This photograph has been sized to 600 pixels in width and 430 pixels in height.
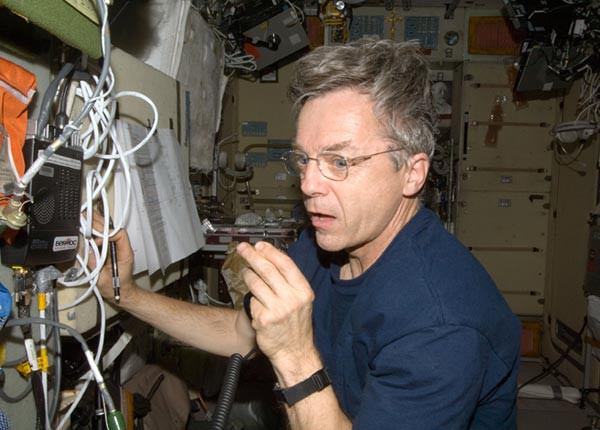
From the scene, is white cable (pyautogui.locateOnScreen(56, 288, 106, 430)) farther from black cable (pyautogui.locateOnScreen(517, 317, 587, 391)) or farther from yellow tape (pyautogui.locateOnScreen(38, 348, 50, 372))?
black cable (pyautogui.locateOnScreen(517, 317, 587, 391))

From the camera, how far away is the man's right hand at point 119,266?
47.5 inches

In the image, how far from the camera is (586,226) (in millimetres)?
3932

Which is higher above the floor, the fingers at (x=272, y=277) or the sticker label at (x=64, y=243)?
the sticker label at (x=64, y=243)

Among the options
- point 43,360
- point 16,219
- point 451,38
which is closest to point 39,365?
point 43,360

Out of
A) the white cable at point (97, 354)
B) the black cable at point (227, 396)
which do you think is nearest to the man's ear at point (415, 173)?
the black cable at point (227, 396)

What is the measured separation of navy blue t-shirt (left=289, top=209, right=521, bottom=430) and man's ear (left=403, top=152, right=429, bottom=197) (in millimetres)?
85

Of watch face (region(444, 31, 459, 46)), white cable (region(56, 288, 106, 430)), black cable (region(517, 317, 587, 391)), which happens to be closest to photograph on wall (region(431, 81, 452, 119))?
watch face (region(444, 31, 459, 46))

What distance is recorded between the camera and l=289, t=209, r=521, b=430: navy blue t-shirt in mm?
977

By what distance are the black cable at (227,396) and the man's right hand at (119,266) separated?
403mm

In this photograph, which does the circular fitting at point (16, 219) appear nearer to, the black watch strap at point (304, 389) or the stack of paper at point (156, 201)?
the stack of paper at point (156, 201)

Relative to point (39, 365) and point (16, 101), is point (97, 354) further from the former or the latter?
point (16, 101)

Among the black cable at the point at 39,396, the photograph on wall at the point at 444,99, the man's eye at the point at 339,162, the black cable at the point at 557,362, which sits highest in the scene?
the photograph on wall at the point at 444,99

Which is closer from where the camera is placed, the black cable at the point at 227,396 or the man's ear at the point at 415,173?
the black cable at the point at 227,396

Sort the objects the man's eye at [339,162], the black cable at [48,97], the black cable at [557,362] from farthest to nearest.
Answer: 1. the black cable at [557,362]
2. the man's eye at [339,162]
3. the black cable at [48,97]
